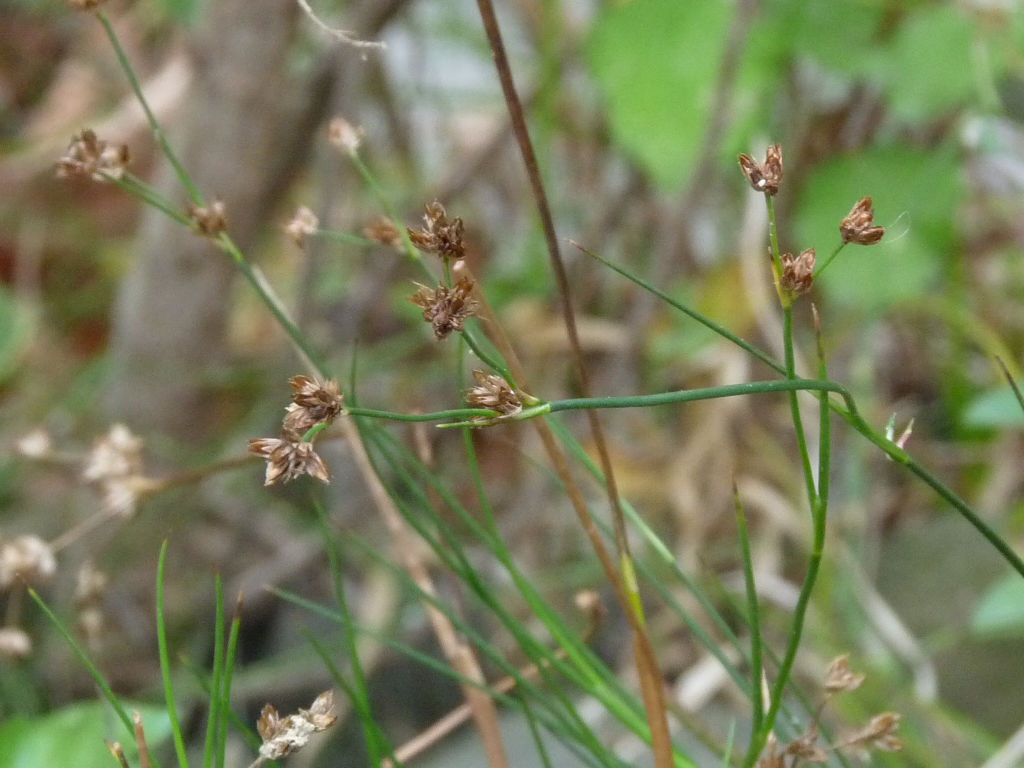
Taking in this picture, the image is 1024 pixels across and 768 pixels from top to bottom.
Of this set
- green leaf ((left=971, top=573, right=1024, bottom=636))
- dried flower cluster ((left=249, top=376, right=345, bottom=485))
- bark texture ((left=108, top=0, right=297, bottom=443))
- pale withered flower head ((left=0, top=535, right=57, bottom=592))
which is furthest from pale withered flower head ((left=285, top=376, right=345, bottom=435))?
bark texture ((left=108, top=0, right=297, bottom=443))

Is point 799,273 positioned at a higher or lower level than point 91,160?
lower

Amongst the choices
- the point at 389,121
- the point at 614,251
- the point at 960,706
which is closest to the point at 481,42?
the point at 389,121

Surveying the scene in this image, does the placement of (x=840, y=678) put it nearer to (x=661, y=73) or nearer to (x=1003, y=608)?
(x=1003, y=608)

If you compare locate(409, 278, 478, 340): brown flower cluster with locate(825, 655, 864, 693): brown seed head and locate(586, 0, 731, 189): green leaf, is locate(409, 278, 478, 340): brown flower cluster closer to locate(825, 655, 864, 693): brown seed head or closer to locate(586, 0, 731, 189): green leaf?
locate(825, 655, 864, 693): brown seed head

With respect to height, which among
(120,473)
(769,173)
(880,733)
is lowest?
(880,733)

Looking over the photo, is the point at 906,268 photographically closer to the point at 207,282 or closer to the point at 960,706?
the point at 960,706

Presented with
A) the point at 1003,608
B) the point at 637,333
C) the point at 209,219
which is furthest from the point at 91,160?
the point at 637,333
